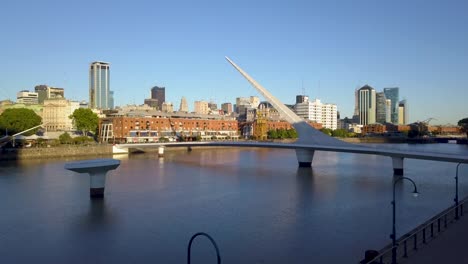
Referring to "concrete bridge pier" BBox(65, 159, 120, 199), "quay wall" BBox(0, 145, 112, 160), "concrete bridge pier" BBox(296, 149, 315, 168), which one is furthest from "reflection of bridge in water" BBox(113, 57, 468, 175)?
"quay wall" BBox(0, 145, 112, 160)

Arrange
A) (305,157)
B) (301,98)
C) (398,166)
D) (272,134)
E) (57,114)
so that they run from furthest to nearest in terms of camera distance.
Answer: (301,98), (57,114), (272,134), (305,157), (398,166)

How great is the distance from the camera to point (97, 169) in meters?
16.6

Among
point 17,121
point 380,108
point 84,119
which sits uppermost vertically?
point 380,108

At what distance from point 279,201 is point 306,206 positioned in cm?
135

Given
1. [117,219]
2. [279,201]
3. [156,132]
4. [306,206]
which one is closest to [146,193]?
[117,219]

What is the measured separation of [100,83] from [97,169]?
158047mm

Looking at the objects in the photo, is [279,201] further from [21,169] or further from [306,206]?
[21,169]

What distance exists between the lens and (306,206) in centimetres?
1525

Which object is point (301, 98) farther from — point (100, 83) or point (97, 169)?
point (97, 169)

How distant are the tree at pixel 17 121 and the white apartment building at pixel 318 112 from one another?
79235mm

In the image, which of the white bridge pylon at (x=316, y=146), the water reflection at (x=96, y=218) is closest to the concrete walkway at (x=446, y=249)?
the water reflection at (x=96, y=218)

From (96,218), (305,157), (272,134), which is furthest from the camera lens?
(272,134)

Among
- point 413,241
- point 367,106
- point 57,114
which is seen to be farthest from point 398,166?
point 367,106

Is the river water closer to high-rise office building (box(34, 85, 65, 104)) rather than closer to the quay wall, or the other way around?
the quay wall
